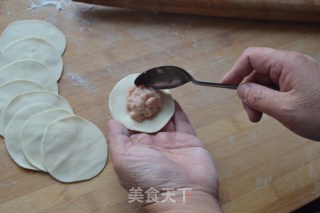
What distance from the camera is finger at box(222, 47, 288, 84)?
1317 millimetres

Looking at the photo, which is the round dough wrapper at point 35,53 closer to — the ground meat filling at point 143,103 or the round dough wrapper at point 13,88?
the round dough wrapper at point 13,88

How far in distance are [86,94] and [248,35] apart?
78 centimetres

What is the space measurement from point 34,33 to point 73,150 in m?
0.56

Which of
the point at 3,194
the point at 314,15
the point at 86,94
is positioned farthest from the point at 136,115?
the point at 314,15

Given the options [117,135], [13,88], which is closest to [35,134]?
[13,88]

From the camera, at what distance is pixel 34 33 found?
1.69 metres

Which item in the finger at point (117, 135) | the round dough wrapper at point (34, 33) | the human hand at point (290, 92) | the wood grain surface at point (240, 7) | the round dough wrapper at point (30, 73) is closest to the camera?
the human hand at point (290, 92)

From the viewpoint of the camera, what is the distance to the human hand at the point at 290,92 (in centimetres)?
120

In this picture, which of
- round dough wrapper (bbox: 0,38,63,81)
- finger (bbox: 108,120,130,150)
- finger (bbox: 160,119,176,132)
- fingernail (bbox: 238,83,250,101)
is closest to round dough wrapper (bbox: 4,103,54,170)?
round dough wrapper (bbox: 0,38,63,81)

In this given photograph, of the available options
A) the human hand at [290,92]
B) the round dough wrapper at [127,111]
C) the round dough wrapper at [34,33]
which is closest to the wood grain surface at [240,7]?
the round dough wrapper at [34,33]

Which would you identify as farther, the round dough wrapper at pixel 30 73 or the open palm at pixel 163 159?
the round dough wrapper at pixel 30 73

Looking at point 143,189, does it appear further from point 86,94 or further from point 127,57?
point 127,57

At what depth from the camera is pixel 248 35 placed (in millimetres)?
1864

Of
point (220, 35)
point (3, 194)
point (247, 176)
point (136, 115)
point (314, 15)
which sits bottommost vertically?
point (3, 194)
